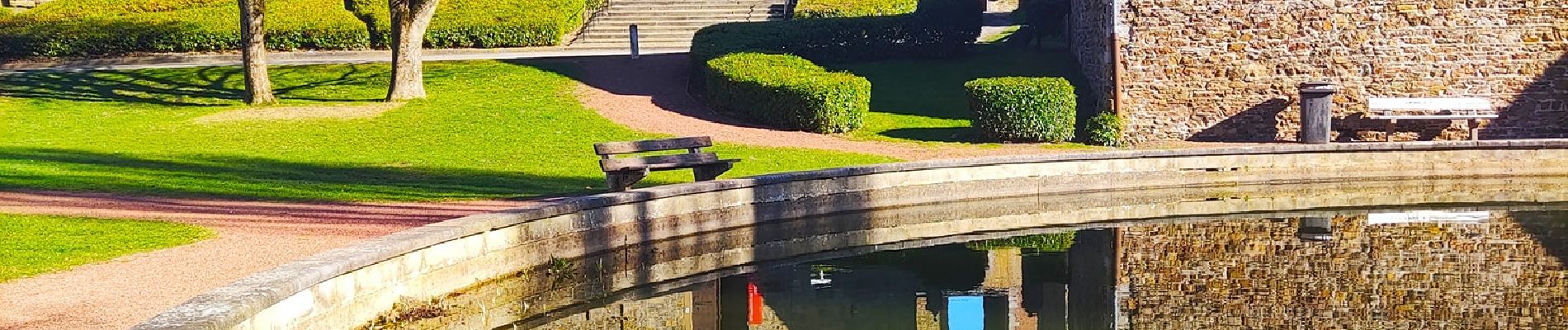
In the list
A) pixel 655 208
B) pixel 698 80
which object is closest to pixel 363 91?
pixel 698 80

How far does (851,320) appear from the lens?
12.6 metres

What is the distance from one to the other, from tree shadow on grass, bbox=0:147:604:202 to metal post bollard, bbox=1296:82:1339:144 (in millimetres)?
9164

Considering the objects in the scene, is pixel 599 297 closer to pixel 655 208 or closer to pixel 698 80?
pixel 655 208

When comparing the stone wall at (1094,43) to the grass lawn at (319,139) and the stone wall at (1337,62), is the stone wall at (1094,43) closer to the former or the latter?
the stone wall at (1337,62)

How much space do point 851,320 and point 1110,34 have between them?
11.4m

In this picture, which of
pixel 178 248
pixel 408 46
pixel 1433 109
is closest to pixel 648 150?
pixel 178 248

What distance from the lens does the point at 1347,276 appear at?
14.0m

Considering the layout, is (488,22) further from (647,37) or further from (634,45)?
(634,45)

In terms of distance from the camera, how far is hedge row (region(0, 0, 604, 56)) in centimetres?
3181

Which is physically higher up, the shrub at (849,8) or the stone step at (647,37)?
the shrub at (849,8)

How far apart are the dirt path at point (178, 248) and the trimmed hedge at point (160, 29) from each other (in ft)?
54.3

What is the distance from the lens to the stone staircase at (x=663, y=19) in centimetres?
3522

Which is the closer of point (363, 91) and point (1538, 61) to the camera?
point (1538, 61)

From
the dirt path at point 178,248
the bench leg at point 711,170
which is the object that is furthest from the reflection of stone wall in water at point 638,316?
the bench leg at point 711,170
